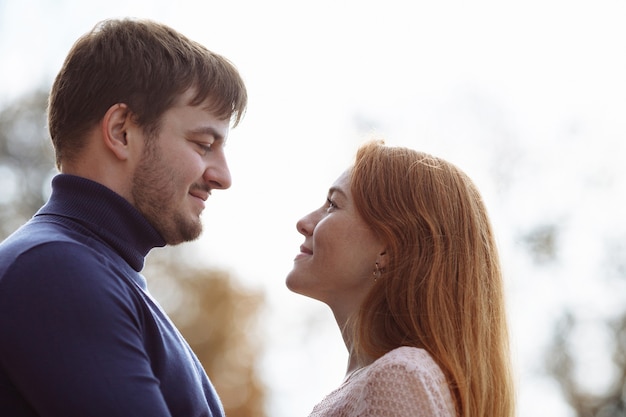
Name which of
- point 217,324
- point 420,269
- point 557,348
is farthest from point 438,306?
point 217,324

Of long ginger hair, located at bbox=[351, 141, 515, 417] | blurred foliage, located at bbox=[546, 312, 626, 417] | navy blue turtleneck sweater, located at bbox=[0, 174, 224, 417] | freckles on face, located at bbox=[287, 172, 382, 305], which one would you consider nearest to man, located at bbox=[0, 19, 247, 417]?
navy blue turtleneck sweater, located at bbox=[0, 174, 224, 417]

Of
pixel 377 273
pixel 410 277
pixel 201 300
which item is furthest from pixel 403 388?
pixel 201 300

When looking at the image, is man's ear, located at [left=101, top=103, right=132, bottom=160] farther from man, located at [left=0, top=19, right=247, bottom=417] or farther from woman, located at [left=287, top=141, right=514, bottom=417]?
woman, located at [left=287, top=141, right=514, bottom=417]

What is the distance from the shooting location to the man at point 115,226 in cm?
214

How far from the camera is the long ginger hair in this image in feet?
9.26

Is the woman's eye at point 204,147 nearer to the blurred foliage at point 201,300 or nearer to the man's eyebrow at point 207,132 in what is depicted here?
the man's eyebrow at point 207,132

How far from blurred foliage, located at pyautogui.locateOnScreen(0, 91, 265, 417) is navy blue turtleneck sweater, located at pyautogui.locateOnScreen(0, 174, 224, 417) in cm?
1476

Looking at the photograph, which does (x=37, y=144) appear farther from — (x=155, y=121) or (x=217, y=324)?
(x=155, y=121)

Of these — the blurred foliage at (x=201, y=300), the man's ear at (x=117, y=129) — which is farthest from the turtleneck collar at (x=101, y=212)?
the blurred foliage at (x=201, y=300)

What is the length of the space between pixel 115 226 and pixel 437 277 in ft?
3.35

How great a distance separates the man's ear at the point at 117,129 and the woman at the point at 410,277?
2.46 ft

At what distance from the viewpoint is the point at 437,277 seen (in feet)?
9.56

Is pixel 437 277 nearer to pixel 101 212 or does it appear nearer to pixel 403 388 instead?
pixel 403 388

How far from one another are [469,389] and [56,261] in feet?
4.23
